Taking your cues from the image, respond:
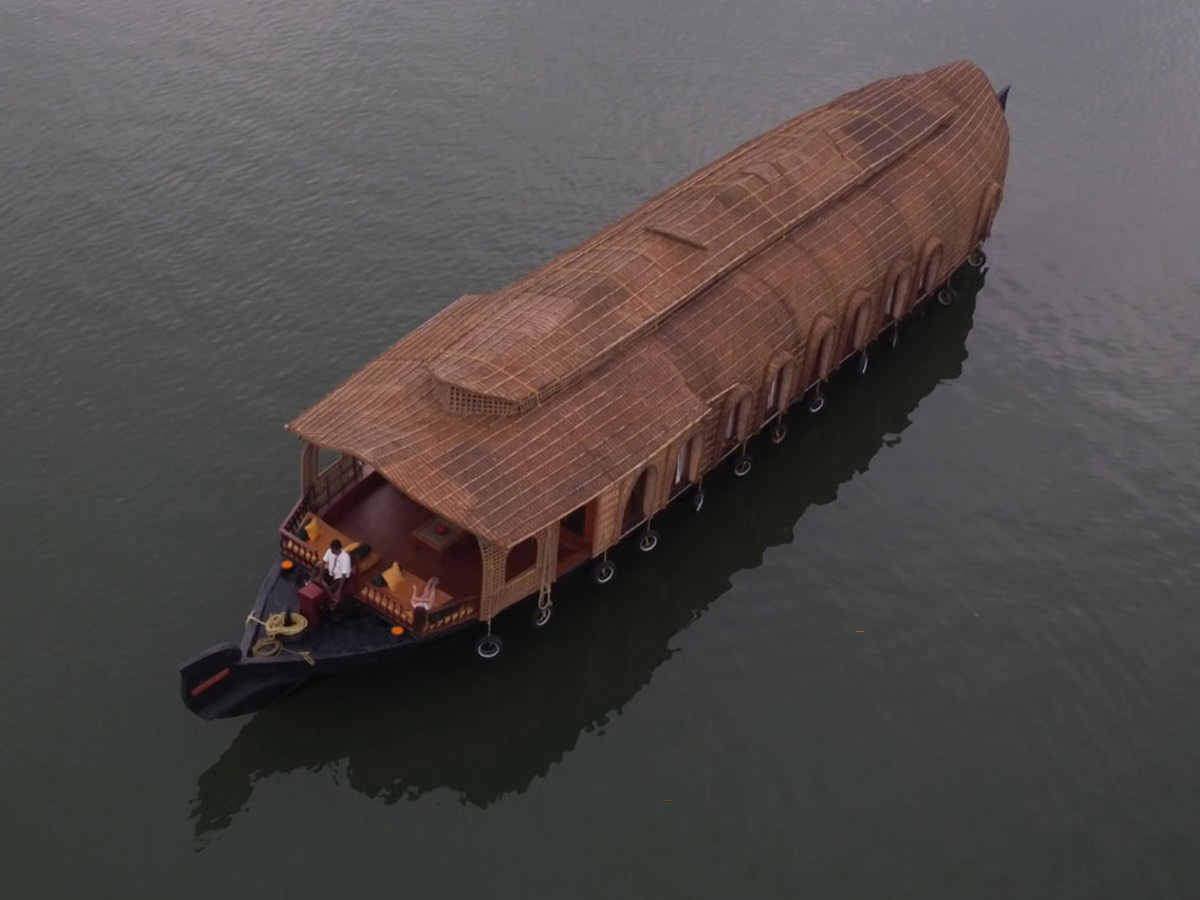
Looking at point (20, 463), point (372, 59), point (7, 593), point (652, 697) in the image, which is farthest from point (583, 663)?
point (372, 59)

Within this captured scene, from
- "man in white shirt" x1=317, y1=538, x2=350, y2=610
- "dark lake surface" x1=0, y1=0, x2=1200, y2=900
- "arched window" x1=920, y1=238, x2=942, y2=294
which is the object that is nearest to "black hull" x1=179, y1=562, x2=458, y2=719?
"man in white shirt" x1=317, y1=538, x2=350, y2=610

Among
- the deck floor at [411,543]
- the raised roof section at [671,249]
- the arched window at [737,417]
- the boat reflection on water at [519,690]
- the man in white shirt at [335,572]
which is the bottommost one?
the boat reflection on water at [519,690]

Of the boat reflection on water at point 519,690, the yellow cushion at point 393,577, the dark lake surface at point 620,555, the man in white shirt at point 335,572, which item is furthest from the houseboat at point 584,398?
the dark lake surface at point 620,555

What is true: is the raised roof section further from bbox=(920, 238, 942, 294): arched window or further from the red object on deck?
the red object on deck

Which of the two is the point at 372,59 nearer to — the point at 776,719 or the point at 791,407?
the point at 791,407

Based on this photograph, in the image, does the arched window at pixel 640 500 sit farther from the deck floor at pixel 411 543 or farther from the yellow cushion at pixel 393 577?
the yellow cushion at pixel 393 577

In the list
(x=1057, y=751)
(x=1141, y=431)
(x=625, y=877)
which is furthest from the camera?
(x=1141, y=431)

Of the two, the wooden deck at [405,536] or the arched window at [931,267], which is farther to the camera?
the arched window at [931,267]
